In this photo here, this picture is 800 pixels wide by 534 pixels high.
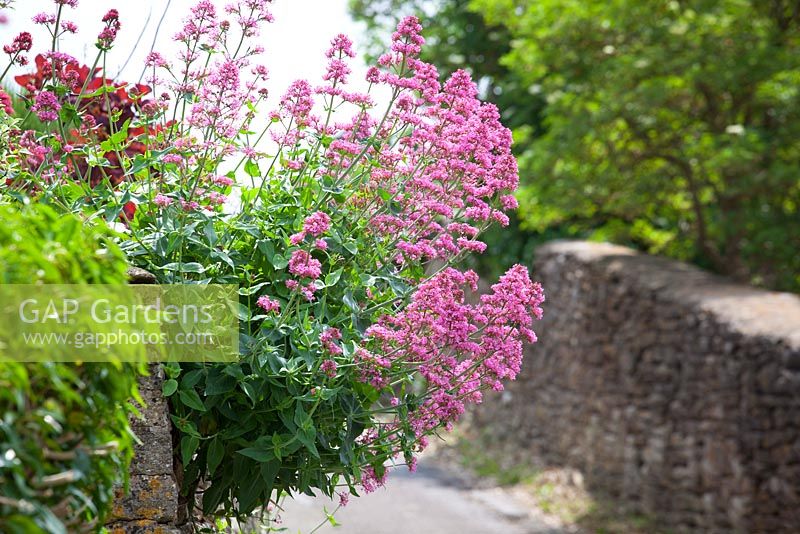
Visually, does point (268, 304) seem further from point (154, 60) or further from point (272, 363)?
point (154, 60)

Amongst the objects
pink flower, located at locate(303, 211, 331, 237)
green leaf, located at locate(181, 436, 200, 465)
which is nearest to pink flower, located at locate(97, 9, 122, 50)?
pink flower, located at locate(303, 211, 331, 237)

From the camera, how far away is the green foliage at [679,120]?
27.2 feet

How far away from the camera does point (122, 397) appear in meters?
1.34

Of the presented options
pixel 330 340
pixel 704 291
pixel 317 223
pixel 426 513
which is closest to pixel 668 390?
pixel 704 291

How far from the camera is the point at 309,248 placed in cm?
197

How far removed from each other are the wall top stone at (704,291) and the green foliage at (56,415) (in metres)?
5.44

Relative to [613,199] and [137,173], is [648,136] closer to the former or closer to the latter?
[613,199]

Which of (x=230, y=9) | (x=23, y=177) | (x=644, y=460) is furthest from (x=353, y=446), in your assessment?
(x=644, y=460)

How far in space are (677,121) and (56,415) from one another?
348 inches

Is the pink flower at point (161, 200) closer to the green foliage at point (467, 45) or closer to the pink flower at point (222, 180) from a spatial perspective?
the pink flower at point (222, 180)

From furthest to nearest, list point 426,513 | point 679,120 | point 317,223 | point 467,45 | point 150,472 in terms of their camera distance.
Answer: point 467,45, point 679,120, point 426,513, point 150,472, point 317,223

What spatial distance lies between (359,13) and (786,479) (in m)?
10.2

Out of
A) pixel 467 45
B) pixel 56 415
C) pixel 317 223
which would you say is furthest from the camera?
pixel 467 45

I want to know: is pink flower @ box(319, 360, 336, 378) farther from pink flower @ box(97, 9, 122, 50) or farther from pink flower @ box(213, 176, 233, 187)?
pink flower @ box(97, 9, 122, 50)
